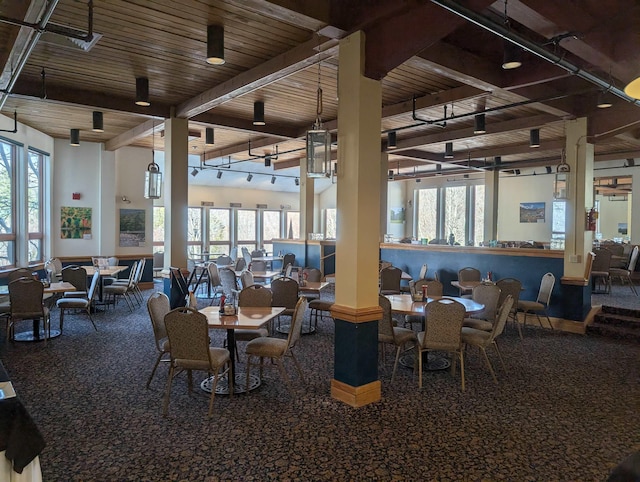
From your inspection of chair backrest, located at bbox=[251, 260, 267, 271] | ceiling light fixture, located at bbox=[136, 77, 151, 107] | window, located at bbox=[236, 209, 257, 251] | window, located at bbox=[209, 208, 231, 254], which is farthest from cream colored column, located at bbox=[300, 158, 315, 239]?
ceiling light fixture, located at bbox=[136, 77, 151, 107]

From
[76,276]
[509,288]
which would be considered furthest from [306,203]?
[509,288]

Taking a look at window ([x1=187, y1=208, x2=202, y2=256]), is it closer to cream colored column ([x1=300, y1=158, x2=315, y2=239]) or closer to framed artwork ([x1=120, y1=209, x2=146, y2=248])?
framed artwork ([x1=120, y1=209, x2=146, y2=248])

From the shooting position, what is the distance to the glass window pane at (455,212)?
15016 mm

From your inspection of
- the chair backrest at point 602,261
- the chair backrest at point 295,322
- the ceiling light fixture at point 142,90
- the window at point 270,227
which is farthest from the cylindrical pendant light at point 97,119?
the chair backrest at point 602,261

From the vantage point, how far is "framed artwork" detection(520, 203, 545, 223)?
13.3m

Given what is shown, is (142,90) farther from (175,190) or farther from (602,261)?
(602,261)

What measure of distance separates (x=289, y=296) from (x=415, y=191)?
37.3 feet

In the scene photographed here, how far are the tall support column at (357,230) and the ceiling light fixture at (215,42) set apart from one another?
1156mm

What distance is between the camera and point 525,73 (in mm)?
5188

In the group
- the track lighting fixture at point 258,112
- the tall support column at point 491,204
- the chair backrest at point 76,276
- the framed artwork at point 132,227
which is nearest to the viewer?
the track lighting fixture at point 258,112

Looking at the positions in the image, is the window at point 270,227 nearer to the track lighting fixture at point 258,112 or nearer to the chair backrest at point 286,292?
the track lighting fixture at point 258,112

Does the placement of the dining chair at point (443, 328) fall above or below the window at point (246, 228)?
below

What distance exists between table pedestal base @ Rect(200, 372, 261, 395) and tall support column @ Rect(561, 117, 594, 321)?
16.7 feet

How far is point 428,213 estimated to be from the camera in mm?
15914
